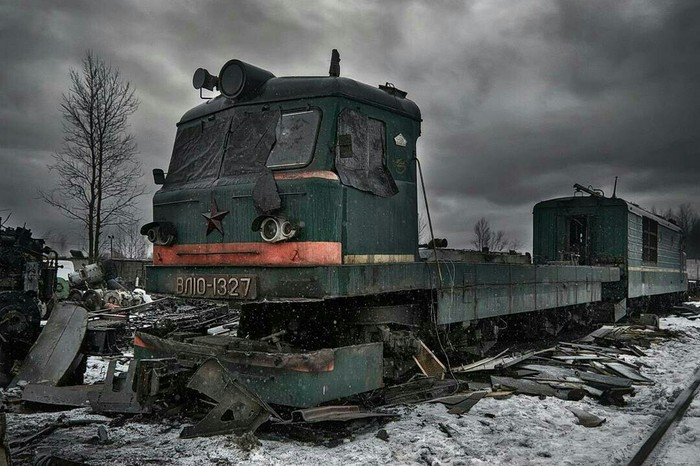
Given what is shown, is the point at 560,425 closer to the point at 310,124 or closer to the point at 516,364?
the point at 516,364

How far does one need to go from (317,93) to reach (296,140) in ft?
1.61

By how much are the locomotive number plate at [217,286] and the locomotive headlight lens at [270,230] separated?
371 millimetres

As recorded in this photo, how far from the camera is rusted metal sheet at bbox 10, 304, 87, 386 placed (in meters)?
6.57

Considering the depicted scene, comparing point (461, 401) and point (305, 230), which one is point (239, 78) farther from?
point (461, 401)

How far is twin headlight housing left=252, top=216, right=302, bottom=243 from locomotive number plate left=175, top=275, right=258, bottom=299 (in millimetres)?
391

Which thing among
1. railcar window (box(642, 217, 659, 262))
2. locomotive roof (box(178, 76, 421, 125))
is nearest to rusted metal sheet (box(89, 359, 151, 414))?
locomotive roof (box(178, 76, 421, 125))

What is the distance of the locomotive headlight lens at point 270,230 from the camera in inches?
197

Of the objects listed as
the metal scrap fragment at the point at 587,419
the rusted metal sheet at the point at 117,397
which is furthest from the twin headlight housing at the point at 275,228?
the metal scrap fragment at the point at 587,419

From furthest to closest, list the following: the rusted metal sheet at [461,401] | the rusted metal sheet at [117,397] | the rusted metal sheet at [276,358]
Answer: the rusted metal sheet at [461,401] < the rusted metal sheet at [117,397] < the rusted metal sheet at [276,358]

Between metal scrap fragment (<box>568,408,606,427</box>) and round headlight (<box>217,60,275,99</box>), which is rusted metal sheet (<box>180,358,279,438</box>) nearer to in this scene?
round headlight (<box>217,60,275,99</box>)

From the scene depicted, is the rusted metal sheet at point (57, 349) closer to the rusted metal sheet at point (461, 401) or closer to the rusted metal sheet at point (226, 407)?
the rusted metal sheet at point (226, 407)

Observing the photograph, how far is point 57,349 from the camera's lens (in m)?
6.82

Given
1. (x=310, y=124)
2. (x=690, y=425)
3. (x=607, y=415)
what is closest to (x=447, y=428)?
(x=607, y=415)

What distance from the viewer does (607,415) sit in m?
5.88
